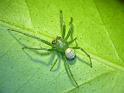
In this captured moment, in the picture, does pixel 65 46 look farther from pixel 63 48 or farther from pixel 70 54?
pixel 70 54

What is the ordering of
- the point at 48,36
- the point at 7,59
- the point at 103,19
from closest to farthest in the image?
the point at 7,59 → the point at 48,36 → the point at 103,19

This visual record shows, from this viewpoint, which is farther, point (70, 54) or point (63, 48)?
point (63, 48)

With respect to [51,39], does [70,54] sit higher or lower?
lower

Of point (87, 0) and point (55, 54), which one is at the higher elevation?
point (87, 0)

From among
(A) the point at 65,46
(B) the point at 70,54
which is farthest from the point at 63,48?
(B) the point at 70,54

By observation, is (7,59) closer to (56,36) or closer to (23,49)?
(23,49)

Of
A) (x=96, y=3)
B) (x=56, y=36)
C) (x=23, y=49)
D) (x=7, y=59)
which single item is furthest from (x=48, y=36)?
(x=96, y=3)

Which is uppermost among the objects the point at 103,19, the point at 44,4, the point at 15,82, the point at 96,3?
the point at 44,4

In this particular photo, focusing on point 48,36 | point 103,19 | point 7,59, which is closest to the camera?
point 7,59
